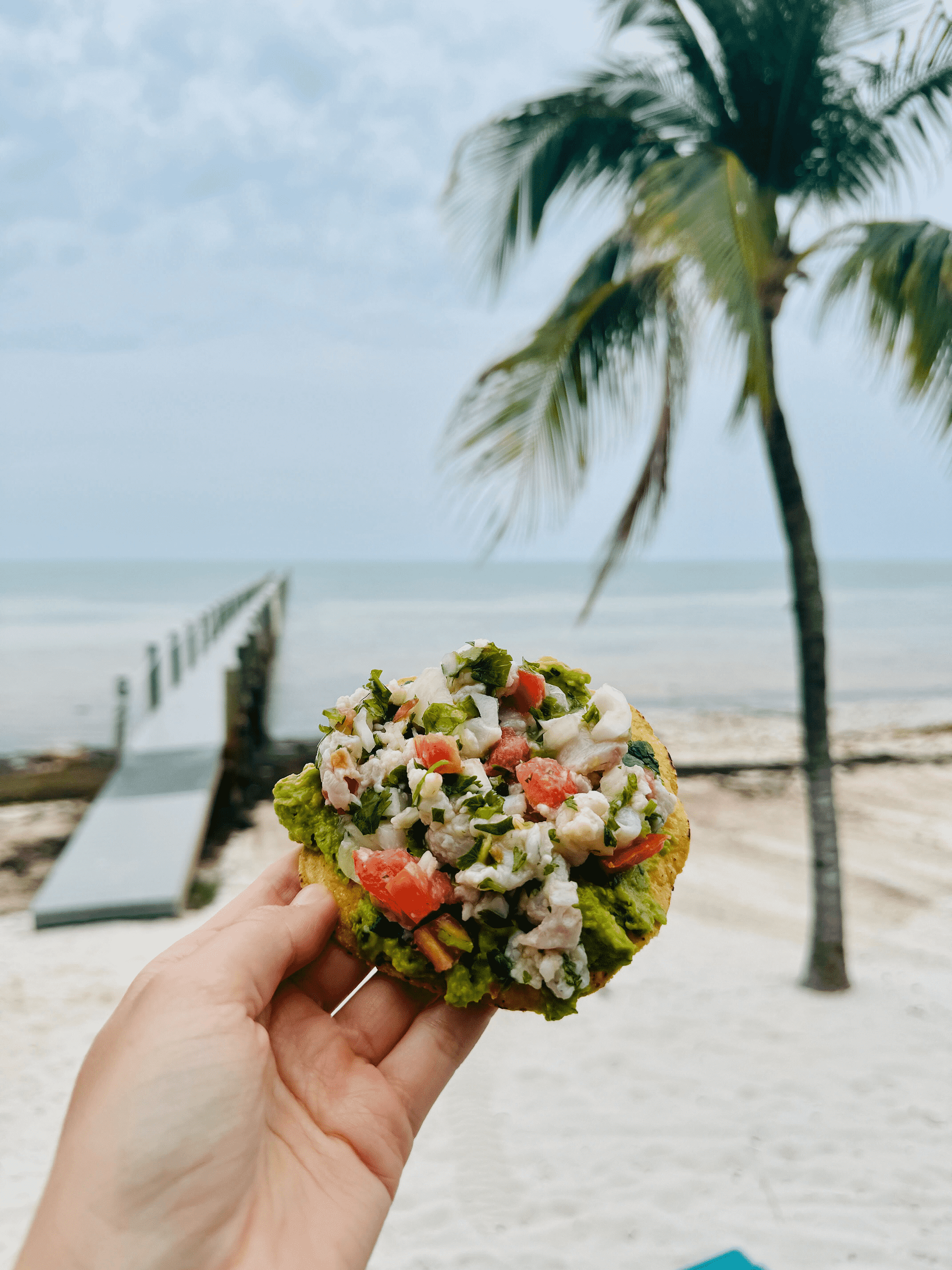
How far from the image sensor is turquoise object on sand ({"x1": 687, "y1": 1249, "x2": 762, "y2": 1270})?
3322 millimetres

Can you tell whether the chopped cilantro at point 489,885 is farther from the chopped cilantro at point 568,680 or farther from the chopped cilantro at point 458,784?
the chopped cilantro at point 568,680

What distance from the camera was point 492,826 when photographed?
80.0 inches

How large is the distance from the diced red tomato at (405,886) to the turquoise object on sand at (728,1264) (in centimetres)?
227

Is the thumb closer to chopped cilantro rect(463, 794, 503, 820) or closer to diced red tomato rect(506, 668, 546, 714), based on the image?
chopped cilantro rect(463, 794, 503, 820)

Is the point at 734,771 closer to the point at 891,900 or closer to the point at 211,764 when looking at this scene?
the point at 891,900

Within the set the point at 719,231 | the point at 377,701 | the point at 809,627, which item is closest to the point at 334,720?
the point at 377,701

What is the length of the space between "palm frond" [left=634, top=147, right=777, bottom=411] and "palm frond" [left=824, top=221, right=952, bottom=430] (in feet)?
2.26

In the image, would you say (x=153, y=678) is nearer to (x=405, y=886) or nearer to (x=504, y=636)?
(x=405, y=886)

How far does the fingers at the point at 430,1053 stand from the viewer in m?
2.25

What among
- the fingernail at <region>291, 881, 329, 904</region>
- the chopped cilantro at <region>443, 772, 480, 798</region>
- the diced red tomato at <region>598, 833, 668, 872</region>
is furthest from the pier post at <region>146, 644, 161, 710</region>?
the diced red tomato at <region>598, 833, 668, 872</region>

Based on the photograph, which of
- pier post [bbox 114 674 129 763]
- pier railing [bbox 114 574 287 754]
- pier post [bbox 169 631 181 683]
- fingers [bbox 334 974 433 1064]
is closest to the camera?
fingers [bbox 334 974 433 1064]

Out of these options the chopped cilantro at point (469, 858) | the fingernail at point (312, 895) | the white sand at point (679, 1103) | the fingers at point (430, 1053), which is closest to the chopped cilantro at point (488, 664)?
the chopped cilantro at point (469, 858)

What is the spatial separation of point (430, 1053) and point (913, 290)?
Answer: 4.78 m

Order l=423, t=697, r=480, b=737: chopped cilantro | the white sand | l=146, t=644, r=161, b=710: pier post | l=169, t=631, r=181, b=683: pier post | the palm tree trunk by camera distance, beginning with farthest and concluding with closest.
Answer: l=169, t=631, r=181, b=683: pier post, l=146, t=644, r=161, b=710: pier post, the palm tree trunk, the white sand, l=423, t=697, r=480, b=737: chopped cilantro
